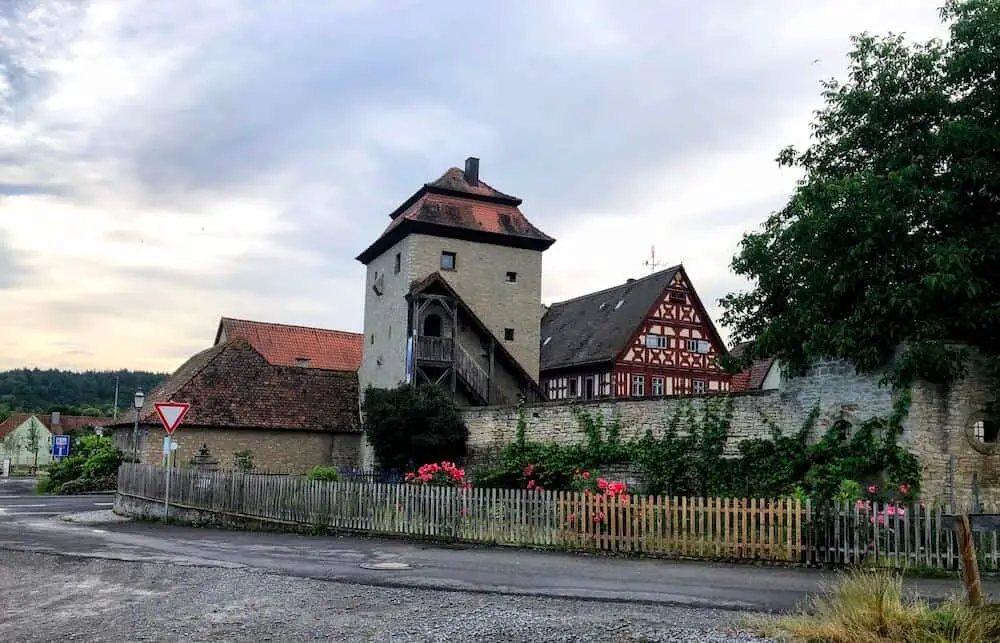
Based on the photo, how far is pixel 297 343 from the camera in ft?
153

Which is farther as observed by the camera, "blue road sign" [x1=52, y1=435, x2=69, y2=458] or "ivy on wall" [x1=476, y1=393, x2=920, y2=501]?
"blue road sign" [x1=52, y1=435, x2=69, y2=458]

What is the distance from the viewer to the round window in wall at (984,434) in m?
16.8

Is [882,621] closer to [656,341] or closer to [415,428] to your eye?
[415,428]

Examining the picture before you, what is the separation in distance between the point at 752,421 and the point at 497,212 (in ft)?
62.9

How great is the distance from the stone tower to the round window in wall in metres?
18.9

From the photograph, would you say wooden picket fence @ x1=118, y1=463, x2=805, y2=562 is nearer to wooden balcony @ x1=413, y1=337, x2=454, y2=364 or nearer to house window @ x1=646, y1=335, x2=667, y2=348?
wooden balcony @ x1=413, y1=337, x2=454, y2=364

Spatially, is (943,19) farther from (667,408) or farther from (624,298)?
(624,298)

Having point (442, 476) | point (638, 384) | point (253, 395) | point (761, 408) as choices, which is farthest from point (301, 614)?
point (638, 384)

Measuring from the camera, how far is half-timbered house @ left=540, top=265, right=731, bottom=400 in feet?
131

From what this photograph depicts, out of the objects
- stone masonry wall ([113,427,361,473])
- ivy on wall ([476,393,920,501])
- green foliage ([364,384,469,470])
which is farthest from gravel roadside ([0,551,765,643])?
stone masonry wall ([113,427,361,473])

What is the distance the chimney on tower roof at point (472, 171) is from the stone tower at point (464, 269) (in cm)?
4

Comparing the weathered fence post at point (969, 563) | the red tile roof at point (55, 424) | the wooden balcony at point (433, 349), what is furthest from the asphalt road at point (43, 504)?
the red tile roof at point (55, 424)

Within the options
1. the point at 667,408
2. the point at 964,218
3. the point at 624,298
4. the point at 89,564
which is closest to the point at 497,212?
the point at 624,298

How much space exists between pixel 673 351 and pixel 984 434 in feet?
79.4
